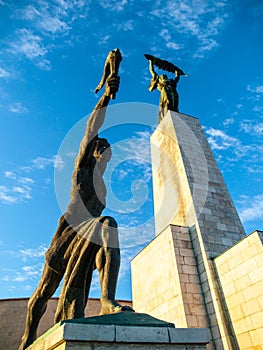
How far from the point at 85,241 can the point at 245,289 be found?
16.0 ft

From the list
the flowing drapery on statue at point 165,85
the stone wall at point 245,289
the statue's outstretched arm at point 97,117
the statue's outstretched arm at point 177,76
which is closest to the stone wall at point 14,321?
the stone wall at point 245,289

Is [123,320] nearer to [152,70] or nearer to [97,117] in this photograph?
[97,117]

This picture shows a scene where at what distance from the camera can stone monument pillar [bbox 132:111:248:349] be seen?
23.4ft

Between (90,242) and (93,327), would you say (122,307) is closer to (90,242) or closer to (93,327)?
(93,327)

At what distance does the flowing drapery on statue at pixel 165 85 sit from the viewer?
44.8ft

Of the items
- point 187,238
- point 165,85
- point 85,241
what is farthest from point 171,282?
point 165,85

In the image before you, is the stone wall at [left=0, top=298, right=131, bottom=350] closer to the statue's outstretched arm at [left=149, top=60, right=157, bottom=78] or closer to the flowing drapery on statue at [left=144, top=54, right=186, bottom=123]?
the flowing drapery on statue at [left=144, top=54, right=186, bottom=123]

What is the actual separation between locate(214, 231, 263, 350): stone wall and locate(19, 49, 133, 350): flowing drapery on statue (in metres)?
4.39

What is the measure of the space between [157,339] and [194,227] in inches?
259

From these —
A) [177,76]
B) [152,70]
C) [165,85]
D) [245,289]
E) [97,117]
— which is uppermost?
[152,70]

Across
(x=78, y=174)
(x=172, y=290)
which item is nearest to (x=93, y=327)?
(x=78, y=174)

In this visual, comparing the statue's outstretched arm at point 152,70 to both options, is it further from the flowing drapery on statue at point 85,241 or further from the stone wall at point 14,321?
the stone wall at point 14,321

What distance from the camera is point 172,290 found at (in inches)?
301

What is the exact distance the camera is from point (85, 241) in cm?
327
